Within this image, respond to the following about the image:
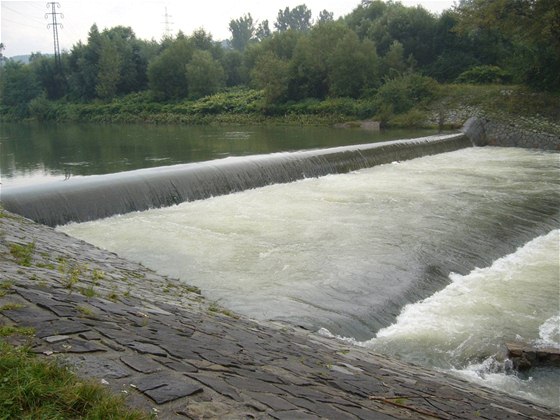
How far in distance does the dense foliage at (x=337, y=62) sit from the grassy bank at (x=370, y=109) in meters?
0.21

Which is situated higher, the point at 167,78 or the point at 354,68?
the point at 167,78

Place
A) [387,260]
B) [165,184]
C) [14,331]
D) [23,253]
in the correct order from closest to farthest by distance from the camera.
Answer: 1. [14,331]
2. [23,253]
3. [387,260]
4. [165,184]

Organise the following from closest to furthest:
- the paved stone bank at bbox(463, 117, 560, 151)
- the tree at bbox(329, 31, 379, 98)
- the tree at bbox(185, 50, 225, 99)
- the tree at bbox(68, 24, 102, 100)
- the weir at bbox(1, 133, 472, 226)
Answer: the weir at bbox(1, 133, 472, 226), the paved stone bank at bbox(463, 117, 560, 151), the tree at bbox(329, 31, 379, 98), the tree at bbox(185, 50, 225, 99), the tree at bbox(68, 24, 102, 100)

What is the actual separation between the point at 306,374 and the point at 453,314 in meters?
3.41

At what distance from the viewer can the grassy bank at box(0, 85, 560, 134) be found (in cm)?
2695

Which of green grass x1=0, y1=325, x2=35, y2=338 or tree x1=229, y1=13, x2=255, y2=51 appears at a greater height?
tree x1=229, y1=13, x2=255, y2=51

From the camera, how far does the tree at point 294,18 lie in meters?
117

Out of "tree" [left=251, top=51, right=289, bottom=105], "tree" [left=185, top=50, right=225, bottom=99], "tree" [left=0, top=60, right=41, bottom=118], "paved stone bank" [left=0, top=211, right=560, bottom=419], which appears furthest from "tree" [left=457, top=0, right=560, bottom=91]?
"tree" [left=0, top=60, right=41, bottom=118]

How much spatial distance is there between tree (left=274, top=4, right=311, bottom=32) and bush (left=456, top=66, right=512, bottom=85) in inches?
3426

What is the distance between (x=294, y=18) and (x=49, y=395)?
12353 cm

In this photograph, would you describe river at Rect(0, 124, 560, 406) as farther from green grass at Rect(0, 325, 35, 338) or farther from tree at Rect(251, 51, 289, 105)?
tree at Rect(251, 51, 289, 105)

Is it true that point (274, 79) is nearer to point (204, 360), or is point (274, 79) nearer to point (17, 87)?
point (17, 87)

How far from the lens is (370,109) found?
34156 mm

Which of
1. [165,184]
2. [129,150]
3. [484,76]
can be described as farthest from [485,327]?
[484,76]
